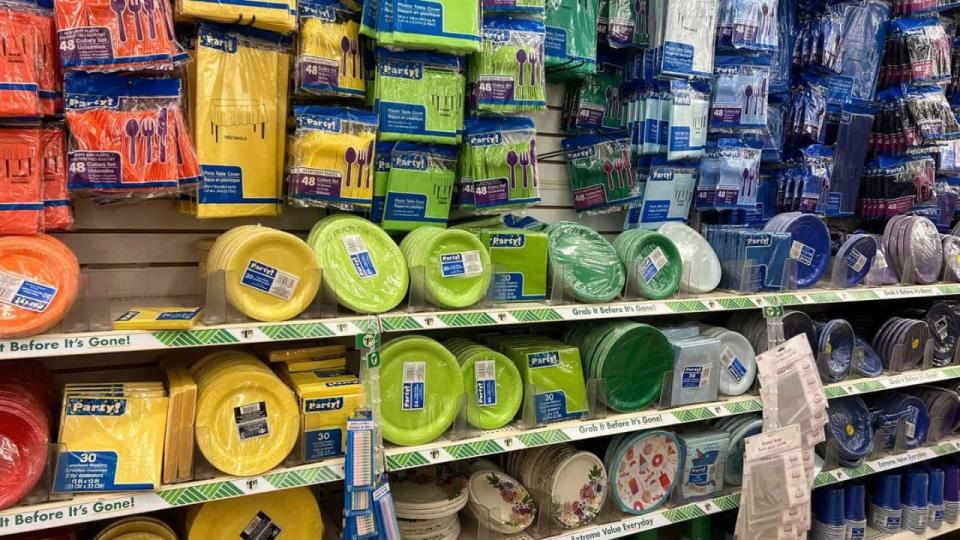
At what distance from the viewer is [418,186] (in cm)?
227

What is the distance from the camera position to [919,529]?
10.7 feet

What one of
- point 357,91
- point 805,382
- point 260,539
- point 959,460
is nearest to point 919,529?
point 959,460

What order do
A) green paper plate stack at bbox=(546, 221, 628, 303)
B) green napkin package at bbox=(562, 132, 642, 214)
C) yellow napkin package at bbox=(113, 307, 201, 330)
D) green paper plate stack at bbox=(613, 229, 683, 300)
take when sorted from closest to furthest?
yellow napkin package at bbox=(113, 307, 201, 330) → green paper plate stack at bbox=(546, 221, 628, 303) → green paper plate stack at bbox=(613, 229, 683, 300) → green napkin package at bbox=(562, 132, 642, 214)

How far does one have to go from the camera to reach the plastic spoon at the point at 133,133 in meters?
1.77

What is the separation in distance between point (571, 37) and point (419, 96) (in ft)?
2.21

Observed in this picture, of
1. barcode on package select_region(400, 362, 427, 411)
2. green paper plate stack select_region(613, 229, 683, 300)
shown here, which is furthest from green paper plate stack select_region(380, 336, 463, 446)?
green paper plate stack select_region(613, 229, 683, 300)

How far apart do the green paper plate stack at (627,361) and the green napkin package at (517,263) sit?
323 millimetres

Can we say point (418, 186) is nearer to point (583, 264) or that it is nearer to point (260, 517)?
point (583, 264)

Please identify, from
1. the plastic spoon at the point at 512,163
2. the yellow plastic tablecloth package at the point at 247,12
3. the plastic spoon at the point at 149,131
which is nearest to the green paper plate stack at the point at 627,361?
the plastic spoon at the point at 512,163

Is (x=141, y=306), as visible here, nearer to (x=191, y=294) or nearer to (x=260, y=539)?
(x=191, y=294)

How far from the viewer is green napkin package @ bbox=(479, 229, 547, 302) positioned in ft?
7.34

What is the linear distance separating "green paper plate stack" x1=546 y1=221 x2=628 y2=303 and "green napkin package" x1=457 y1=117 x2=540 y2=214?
19 centimetres

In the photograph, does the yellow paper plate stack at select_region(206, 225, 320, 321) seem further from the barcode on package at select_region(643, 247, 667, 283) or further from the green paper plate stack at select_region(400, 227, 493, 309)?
the barcode on package at select_region(643, 247, 667, 283)

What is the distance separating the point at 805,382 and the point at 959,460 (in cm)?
164
